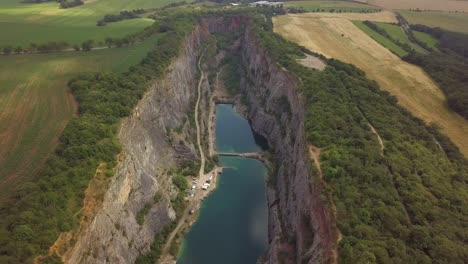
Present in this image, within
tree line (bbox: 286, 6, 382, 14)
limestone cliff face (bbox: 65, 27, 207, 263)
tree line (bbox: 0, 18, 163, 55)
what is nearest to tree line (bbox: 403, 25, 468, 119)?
tree line (bbox: 286, 6, 382, 14)

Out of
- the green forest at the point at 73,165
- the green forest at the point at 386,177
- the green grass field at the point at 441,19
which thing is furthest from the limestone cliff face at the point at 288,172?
the green grass field at the point at 441,19

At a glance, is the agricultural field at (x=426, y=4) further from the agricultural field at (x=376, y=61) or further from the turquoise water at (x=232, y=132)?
the turquoise water at (x=232, y=132)

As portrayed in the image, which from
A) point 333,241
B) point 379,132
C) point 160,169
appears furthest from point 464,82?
point 160,169

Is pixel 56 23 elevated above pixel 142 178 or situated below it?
above

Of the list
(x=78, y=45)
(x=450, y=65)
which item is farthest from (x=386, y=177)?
(x=78, y=45)

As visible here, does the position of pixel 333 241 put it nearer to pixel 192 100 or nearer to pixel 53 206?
pixel 53 206

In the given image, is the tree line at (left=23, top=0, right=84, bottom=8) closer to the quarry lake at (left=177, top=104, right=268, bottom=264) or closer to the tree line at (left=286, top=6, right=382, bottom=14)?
the tree line at (left=286, top=6, right=382, bottom=14)

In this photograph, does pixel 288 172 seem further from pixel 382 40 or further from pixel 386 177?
pixel 382 40
